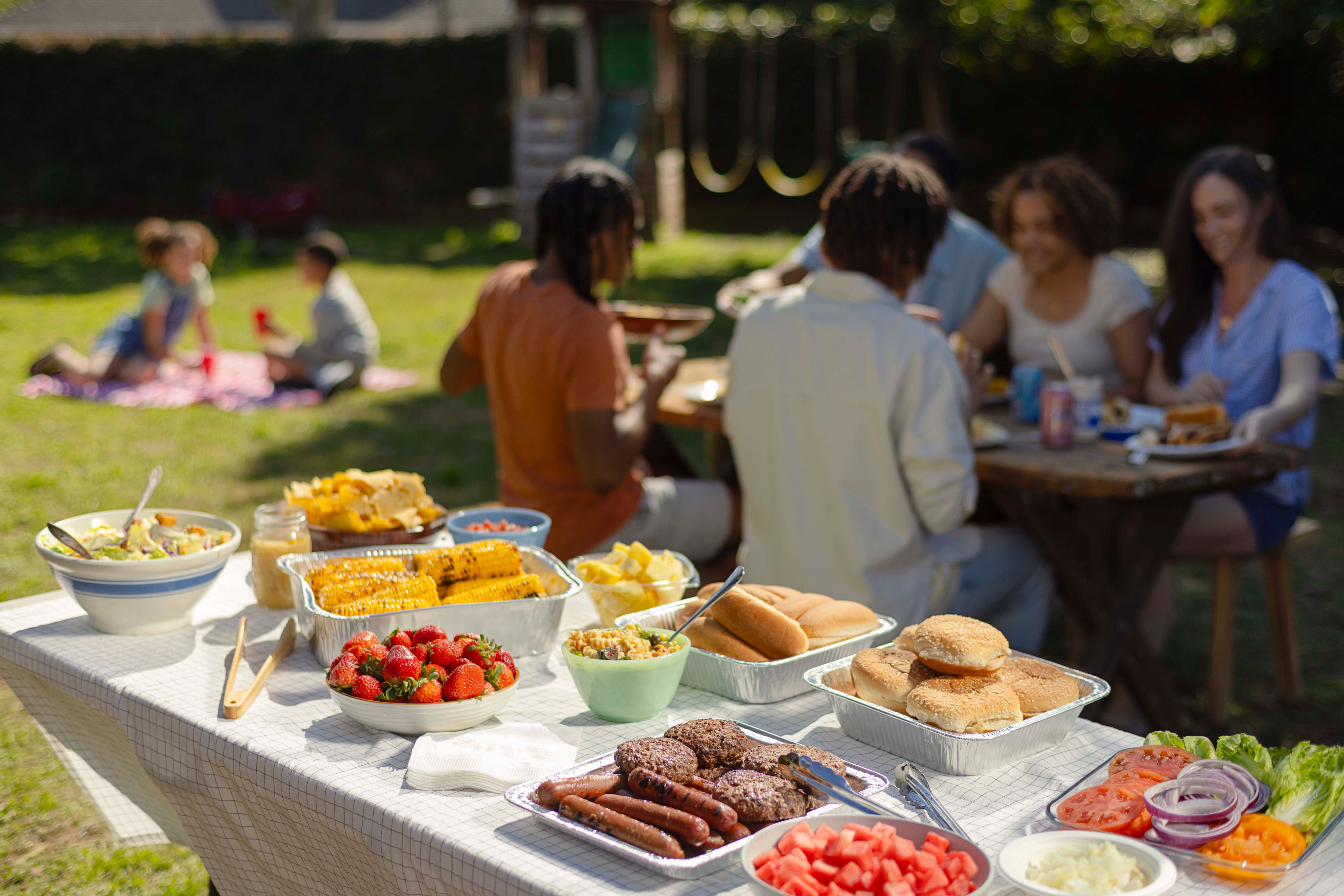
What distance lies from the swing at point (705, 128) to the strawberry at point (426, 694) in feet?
39.7

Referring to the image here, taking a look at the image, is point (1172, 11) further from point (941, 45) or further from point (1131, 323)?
point (1131, 323)

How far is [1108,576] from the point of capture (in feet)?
12.2

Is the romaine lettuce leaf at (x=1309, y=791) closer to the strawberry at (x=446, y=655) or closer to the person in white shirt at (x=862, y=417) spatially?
the strawberry at (x=446, y=655)

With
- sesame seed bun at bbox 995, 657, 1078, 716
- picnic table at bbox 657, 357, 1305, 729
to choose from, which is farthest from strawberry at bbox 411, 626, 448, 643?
picnic table at bbox 657, 357, 1305, 729

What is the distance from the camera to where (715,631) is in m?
1.96

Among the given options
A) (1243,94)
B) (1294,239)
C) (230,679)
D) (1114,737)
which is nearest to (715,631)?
(1114,737)

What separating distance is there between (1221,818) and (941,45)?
14.1 metres


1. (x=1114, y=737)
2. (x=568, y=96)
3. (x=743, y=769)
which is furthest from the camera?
(x=568, y=96)

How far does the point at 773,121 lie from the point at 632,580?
15332mm

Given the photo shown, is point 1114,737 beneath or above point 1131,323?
beneath

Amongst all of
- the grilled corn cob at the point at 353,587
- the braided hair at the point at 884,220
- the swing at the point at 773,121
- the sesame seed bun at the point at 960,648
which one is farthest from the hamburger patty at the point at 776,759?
the swing at the point at 773,121

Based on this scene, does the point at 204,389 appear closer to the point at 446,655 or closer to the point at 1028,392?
the point at 1028,392

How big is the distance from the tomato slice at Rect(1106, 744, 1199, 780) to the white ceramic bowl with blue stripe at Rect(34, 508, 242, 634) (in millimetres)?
1534

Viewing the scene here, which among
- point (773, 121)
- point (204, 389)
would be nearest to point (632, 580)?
point (204, 389)
